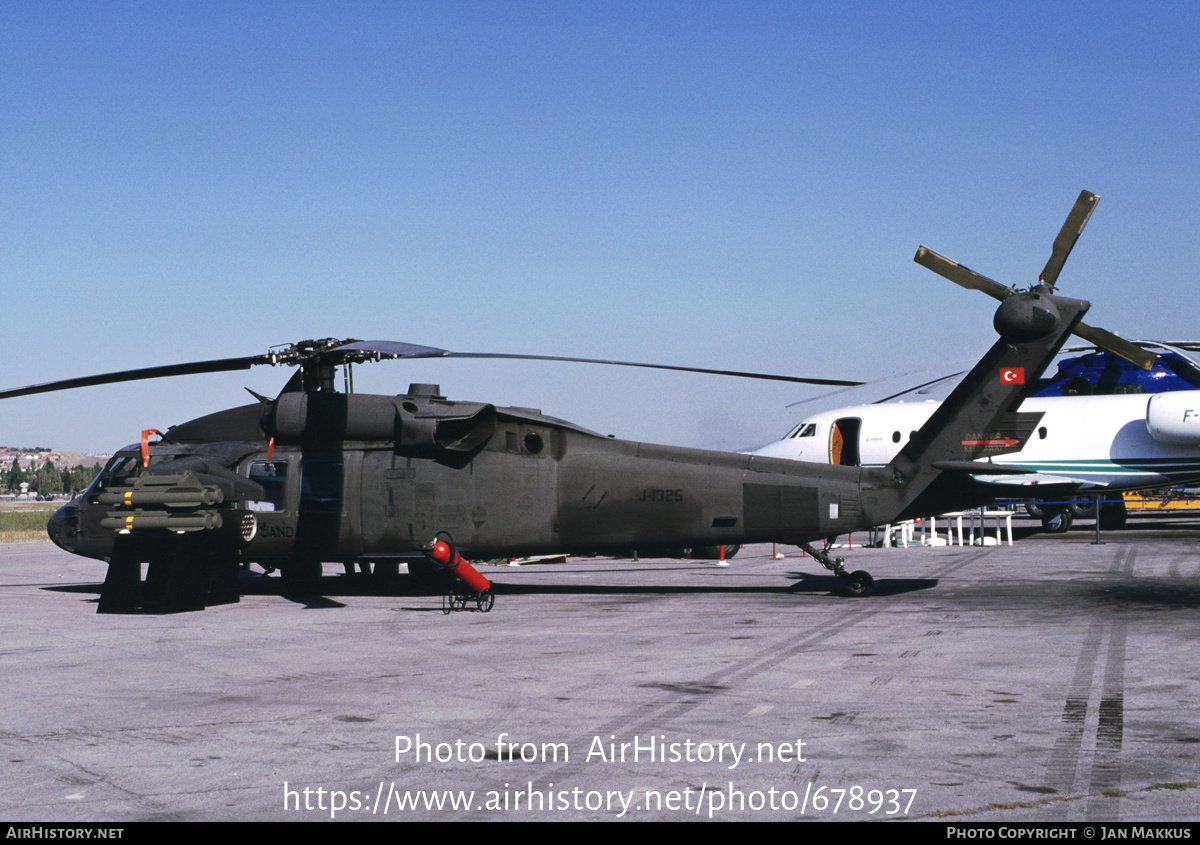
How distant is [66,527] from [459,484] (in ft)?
26.2

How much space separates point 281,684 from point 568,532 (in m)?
8.05

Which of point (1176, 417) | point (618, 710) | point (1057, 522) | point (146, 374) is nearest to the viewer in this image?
point (618, 710)

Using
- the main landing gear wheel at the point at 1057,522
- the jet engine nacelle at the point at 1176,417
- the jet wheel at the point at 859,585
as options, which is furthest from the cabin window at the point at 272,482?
the main landing gear wheel at the point at 1057,522

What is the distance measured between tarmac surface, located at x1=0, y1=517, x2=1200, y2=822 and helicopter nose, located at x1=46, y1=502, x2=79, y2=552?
10.4ft

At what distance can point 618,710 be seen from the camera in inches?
358

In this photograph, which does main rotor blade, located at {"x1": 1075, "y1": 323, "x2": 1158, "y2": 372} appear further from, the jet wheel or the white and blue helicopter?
the white and blue helicopter

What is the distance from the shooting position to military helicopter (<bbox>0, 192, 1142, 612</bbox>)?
17.0 m

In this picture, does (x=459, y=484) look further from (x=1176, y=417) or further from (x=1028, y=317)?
(x=1176, y=417)

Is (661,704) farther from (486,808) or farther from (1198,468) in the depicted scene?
(1198,468)

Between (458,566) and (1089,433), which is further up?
(1089,433)

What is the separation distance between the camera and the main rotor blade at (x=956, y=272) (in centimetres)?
1769

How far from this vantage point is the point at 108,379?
16.8 m

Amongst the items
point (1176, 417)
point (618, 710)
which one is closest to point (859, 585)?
point (618, 710)
